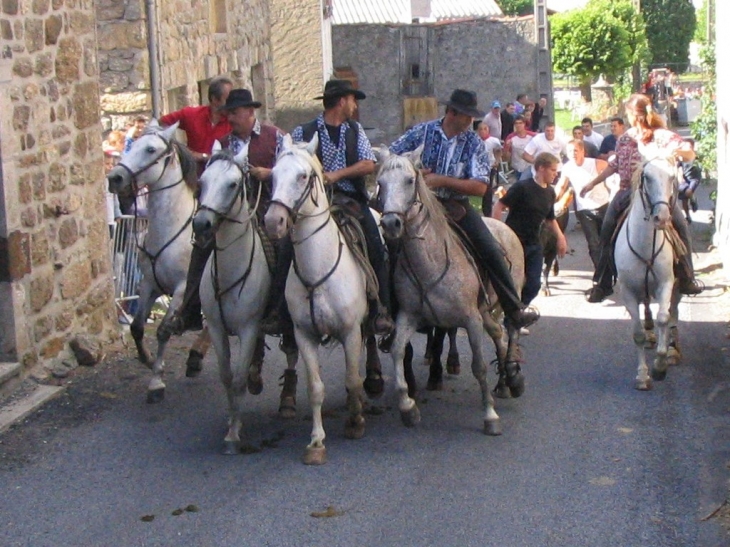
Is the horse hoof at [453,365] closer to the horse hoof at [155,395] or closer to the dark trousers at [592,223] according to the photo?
the horse hoof at [155,395]

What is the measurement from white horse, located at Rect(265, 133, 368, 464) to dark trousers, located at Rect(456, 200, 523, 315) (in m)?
1.26

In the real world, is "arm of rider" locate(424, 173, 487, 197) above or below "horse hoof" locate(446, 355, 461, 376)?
above

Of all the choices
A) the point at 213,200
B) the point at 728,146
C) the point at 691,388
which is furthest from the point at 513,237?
the point at 728,146

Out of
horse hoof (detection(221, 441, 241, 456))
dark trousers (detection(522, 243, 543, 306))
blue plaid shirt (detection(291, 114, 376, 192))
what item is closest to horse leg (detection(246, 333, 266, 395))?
horse hoof (detection(221, 441, 241, 456))

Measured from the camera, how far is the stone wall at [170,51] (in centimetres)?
1501

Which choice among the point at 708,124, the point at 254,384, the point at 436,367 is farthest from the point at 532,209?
the point at 708,124

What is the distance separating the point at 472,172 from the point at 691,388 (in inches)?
110

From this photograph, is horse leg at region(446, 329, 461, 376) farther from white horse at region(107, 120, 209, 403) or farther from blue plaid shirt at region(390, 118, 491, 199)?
white horse at region(107, 120, 209, 403)

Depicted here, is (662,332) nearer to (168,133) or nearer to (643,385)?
(643,385)

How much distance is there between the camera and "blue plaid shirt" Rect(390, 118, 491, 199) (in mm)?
8844

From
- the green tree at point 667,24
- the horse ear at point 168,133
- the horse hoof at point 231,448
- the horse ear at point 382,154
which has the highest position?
the green tree at point 667,24

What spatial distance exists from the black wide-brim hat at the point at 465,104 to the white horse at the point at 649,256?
1913 millimetres

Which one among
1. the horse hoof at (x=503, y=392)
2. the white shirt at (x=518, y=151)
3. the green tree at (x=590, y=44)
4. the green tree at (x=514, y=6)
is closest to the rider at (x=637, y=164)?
the horse hoof at (x=503, y=392)

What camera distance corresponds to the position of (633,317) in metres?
10.2
